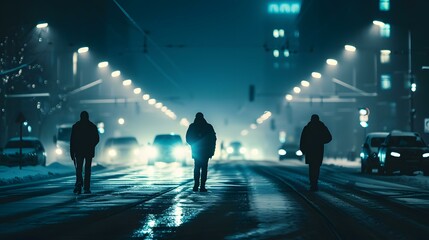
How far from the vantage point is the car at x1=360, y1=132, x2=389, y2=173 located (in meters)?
42.7

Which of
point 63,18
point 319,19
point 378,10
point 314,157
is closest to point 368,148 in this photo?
point 314,157

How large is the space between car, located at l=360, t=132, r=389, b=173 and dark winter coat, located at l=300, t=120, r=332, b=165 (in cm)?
1739

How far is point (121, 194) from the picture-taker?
22.6 metres

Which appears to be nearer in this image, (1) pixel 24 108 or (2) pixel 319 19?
(1) pixel 24 108

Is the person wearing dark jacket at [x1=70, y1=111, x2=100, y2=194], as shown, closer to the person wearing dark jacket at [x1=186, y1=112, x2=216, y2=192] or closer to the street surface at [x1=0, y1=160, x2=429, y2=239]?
the street surface at [x1=0, y1=160, x2=429, y2=239]

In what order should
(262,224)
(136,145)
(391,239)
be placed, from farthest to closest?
(136,145), (262,224), (391,239)

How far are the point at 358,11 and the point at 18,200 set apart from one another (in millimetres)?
105646

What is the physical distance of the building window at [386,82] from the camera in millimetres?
116188

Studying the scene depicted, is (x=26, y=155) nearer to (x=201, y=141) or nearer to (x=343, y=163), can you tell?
(x=201, y=141)

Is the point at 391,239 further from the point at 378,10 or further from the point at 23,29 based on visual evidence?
the point at 378,10

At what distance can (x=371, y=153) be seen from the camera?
1703 inches

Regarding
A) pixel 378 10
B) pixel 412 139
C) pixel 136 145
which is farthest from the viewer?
pixel 378 10

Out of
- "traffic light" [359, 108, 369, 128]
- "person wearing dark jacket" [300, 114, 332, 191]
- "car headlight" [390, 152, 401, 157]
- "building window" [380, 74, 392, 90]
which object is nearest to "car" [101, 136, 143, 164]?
"traffic light" [359, 108, 369, 128]

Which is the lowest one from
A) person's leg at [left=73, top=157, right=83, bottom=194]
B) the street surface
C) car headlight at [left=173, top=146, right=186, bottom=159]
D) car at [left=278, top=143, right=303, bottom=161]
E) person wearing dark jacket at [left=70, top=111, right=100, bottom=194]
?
the street surface
